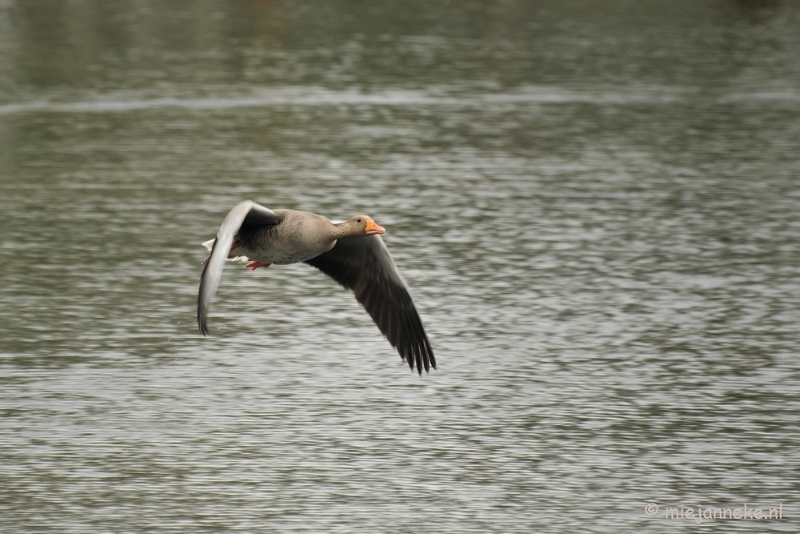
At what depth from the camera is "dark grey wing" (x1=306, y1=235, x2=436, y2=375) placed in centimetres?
907

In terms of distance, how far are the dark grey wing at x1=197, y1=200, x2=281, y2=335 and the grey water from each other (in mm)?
1351

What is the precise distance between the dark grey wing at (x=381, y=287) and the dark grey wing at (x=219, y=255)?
90 cm

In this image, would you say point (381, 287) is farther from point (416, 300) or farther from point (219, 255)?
point (416, 300)

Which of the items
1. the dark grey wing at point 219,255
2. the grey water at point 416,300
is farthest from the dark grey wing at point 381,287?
the dark grey wing at point 219,255

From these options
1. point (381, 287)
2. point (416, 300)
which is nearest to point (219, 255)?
point (381, 287)

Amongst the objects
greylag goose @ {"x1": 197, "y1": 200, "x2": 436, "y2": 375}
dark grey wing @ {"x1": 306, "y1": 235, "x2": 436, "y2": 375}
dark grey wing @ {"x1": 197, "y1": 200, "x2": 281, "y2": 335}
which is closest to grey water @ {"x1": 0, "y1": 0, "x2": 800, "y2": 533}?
dark grey wing @ {"x1": 306, "y1": 235, "x2": 436, "y2": 375}

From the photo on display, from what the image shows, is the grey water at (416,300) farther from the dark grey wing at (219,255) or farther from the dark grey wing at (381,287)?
the dark grey wing at (219,255)

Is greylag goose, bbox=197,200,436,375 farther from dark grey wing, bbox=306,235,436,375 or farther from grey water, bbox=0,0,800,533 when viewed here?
grey water, bbox=0,0,800,533

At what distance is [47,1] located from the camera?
36531mm

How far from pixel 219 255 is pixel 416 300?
5266 mm

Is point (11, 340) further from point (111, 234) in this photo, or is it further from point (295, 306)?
point (111, 234)

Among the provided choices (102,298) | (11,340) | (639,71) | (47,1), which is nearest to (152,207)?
(102,298)

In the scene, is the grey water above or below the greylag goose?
below

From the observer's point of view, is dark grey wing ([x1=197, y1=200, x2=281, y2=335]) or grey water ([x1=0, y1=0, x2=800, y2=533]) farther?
grey water ([x1=0, y1=0, x2=800, y2=533])
